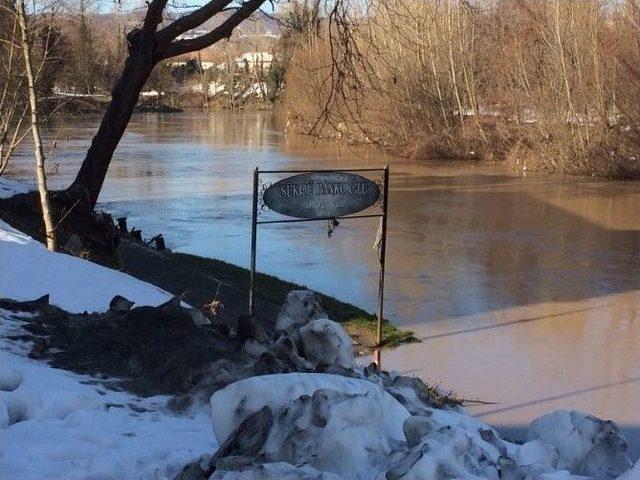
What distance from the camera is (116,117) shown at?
11.8 m

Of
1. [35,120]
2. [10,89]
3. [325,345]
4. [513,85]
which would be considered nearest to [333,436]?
Answer: [325,345]

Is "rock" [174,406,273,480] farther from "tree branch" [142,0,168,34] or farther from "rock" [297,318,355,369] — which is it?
"tree branch" [142,0,168,34]

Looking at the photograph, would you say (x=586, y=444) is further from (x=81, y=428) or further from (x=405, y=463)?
(x=81, y=428)

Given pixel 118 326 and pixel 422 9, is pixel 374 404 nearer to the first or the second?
pixel 118 326

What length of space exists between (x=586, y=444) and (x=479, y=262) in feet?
40.0

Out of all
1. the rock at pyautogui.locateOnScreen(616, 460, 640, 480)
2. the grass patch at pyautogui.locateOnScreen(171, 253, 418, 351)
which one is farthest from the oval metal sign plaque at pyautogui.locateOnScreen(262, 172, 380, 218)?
the rock at pyautogui.locateOnScreen(616, 460, 640, 480)

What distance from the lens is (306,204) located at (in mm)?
9664

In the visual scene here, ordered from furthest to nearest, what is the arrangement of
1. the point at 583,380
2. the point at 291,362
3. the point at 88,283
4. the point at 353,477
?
the point at 583,380 < the point at 88,283 < the point at 291,362 < the point at 353,477

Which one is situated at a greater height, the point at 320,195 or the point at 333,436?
the point at 320,195

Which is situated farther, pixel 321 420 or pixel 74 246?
pixel 74 246

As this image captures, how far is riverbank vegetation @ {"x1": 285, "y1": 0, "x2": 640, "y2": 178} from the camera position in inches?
1355

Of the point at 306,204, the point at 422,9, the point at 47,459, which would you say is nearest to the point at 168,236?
the point at 306,204

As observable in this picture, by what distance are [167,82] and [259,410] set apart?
94.4 m

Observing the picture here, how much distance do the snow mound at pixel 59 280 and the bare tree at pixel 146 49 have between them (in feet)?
10.1
